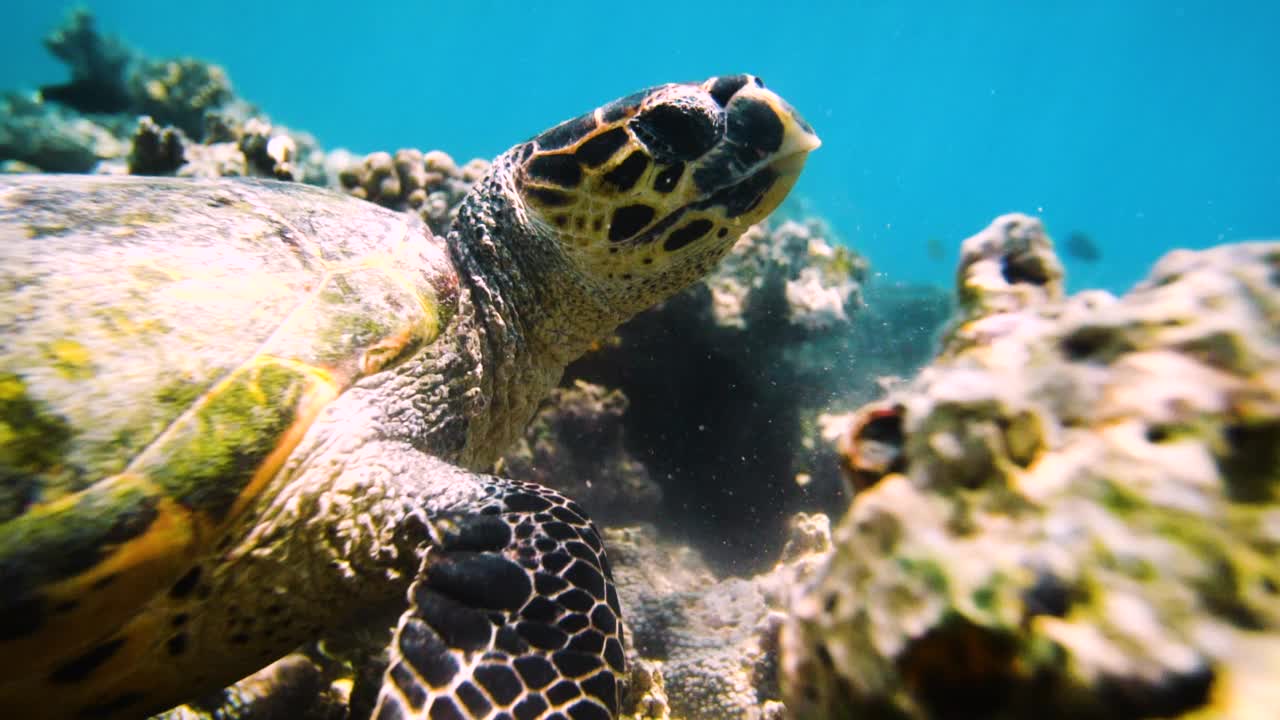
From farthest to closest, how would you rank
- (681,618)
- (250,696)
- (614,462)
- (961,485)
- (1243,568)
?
(614,462)
(681,618)
(250,696)
(961,485)
(1243,568)

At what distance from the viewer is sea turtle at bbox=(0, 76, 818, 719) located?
1161 millimetres

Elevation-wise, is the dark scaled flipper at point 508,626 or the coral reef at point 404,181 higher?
the coral reef at point 404,181

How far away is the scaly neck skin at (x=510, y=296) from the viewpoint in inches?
97.1

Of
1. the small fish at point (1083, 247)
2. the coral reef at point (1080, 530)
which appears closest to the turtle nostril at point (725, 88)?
the coral reef at point (1080, 530)

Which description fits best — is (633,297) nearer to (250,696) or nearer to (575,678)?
(575,678)

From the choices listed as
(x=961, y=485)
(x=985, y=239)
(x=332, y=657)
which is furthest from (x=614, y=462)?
(x=961, y=485)

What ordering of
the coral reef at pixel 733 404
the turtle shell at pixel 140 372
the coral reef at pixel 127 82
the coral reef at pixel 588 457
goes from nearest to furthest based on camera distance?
1. the turtle shell at pixel 140 372
2. the coral reef at pixel 588 457
3. the coral reef at pixel 733 404
4. the coral reef at pixel 127 82

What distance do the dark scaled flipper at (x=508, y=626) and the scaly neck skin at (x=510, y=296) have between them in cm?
90

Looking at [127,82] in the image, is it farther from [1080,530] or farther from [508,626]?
[1080,530]

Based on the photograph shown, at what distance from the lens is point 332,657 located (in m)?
2.04

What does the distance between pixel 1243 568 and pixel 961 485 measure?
0.25 metres

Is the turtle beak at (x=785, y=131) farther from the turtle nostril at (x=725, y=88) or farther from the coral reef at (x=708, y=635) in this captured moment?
the coral reef at (x=708, y=635)

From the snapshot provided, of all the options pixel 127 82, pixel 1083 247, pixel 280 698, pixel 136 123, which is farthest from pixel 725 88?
pixel 1083 247

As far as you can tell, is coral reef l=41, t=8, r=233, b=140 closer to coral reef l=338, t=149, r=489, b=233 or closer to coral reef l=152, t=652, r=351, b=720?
coral reef l=338, t=149, r=489, b=233
